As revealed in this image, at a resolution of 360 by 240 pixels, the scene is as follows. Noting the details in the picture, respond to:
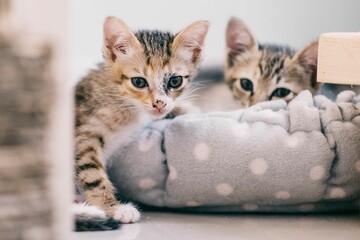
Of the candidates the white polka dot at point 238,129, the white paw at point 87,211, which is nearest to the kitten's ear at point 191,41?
the white polka dot at point 238,129

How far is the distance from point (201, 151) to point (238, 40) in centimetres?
57

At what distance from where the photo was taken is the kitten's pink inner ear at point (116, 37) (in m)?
1.31

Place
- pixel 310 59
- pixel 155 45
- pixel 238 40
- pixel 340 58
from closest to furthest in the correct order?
1. pixel 340 58
2. pixel 155 45
3. pixel 310 59
4. pixel 238 40

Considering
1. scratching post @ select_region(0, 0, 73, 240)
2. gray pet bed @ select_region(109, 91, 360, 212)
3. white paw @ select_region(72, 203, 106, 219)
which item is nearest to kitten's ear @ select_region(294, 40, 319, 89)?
gray pet bed @ select_region(109, 91, 360, 212)

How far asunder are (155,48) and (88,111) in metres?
0.23

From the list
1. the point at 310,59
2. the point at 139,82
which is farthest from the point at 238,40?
the point at 139,82

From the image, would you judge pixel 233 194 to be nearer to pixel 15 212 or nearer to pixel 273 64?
pixel 273 64

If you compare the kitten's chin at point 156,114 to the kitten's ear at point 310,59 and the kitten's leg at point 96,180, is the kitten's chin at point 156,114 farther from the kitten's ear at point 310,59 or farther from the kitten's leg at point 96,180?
the kitten's ear at point 310,59

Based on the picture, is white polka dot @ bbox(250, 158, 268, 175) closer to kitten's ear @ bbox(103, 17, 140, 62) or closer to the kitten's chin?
the kitten's chin

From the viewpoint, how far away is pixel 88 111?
4.61 feet

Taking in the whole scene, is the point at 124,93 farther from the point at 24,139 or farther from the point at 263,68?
the point at 24,139

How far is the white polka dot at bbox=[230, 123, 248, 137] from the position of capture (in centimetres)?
131

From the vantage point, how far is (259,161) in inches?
50.3

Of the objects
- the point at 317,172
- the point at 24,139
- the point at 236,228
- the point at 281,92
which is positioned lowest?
the point at 236,228
